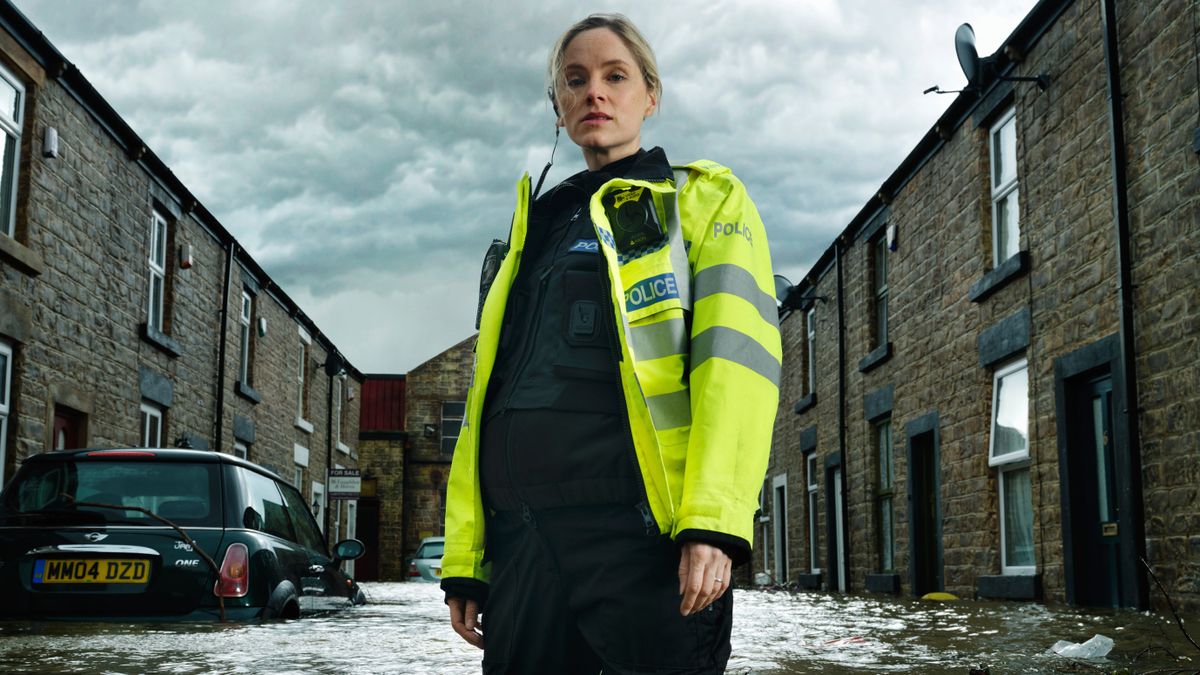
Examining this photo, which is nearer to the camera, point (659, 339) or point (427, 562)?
point (659, 339)


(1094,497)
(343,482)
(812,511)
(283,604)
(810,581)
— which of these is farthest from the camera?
(812,511)

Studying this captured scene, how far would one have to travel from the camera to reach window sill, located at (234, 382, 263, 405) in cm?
1938

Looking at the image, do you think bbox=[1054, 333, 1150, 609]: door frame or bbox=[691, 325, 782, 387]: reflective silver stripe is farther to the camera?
bbox=[1054, 333, 1150, 609]: door frame

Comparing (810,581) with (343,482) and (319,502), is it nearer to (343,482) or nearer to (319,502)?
(343,482)

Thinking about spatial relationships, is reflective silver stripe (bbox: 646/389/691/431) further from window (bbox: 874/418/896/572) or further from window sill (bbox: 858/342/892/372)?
window (bbox: 874/418/896/572)

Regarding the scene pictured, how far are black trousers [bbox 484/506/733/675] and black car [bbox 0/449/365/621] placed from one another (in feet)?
15.4

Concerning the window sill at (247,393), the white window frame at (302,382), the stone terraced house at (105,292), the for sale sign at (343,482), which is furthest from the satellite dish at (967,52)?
the white window frame at (302,382)

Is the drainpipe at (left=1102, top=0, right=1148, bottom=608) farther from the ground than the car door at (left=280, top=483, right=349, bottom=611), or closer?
farther from the ground

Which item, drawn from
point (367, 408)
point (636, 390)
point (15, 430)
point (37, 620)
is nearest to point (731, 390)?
point (636, 390)

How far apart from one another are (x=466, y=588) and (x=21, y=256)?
33.1 feet

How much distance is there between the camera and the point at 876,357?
1628 cm

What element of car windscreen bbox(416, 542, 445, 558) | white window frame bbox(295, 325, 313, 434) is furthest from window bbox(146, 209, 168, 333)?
car windscreen bbox(416, 542, 445, 558)

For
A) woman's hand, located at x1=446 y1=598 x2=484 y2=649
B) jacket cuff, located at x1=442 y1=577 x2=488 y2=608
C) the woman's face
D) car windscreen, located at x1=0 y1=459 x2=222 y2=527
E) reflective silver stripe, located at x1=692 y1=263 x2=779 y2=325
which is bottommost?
woman's hand, located at x1=446 y1=598 x2=484 y2=649

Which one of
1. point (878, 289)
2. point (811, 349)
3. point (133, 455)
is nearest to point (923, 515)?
point (878, 289)
